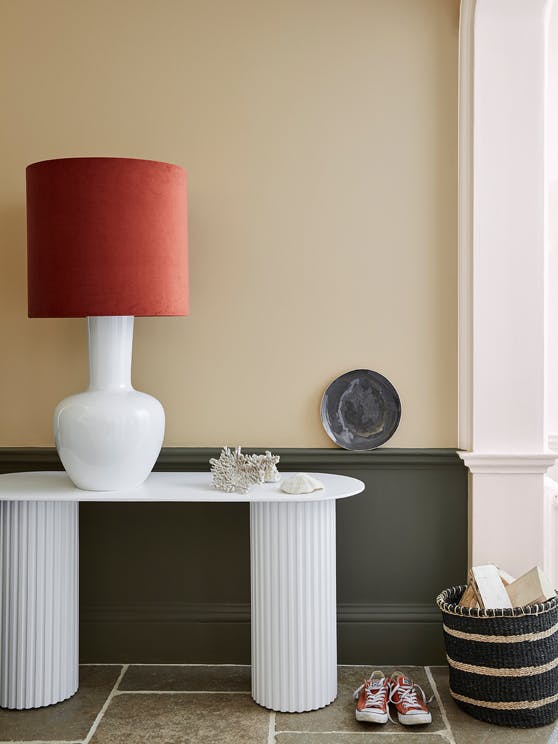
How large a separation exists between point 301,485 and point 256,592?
16.0 inches

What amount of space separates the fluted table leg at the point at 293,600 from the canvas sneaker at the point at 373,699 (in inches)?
4.9

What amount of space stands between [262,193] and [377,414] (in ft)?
3.11

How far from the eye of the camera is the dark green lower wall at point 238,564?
304cm

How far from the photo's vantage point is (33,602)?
8.64ft

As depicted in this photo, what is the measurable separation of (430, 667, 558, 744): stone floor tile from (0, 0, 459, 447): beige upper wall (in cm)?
98

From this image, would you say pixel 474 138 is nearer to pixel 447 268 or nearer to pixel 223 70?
pixel 447 268

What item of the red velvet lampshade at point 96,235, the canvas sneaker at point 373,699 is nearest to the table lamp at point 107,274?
the red velvet lampshade at point 96,235

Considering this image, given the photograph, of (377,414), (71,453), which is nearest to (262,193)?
(377,414)

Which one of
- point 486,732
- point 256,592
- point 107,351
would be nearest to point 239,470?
point 256,592

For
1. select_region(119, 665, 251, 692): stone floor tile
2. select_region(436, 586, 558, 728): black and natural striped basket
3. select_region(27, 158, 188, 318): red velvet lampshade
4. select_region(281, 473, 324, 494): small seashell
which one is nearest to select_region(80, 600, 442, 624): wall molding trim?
select_region(119, 665, 251, 692): stone floor tile

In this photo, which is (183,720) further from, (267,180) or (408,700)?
(267,180)

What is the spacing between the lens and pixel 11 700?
266 cm

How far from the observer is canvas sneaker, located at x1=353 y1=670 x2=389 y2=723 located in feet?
8.28

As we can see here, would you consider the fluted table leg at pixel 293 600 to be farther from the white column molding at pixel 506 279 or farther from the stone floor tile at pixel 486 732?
the white column molding at pixel 506 279
